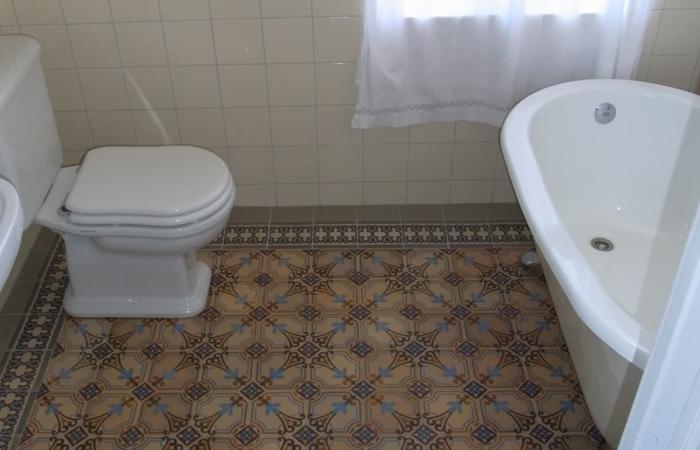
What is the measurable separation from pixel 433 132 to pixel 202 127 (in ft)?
2.69

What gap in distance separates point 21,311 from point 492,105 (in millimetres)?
1674

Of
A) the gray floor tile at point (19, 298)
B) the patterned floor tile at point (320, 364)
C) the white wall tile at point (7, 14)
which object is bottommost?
the patterned floor tile at point (320, 364)

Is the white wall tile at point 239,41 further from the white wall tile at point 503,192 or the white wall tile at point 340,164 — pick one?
the white wall tile at point 503,192

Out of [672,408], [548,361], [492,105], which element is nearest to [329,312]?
[548,361]

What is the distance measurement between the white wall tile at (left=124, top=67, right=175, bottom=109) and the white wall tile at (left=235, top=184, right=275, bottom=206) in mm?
421

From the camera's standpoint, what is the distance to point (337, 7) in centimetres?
252

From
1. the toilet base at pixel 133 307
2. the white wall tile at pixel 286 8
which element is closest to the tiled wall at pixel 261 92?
the white wall tile at pixel 286 8

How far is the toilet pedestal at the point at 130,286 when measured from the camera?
2.45 m

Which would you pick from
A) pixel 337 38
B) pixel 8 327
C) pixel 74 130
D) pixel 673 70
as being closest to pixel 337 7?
pixel 337 38

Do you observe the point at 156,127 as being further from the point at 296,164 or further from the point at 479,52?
the point at 479,52

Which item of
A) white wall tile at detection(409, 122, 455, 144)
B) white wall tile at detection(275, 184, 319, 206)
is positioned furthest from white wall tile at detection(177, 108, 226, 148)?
white wall tile at detection(409, 122, 455, 144)

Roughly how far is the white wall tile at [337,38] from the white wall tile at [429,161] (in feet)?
1.41

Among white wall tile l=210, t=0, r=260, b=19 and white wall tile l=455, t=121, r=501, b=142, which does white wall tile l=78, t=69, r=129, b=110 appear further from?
white wall tile l=455, t=121, r=501, b=142

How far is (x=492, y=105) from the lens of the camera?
2.60 metres
